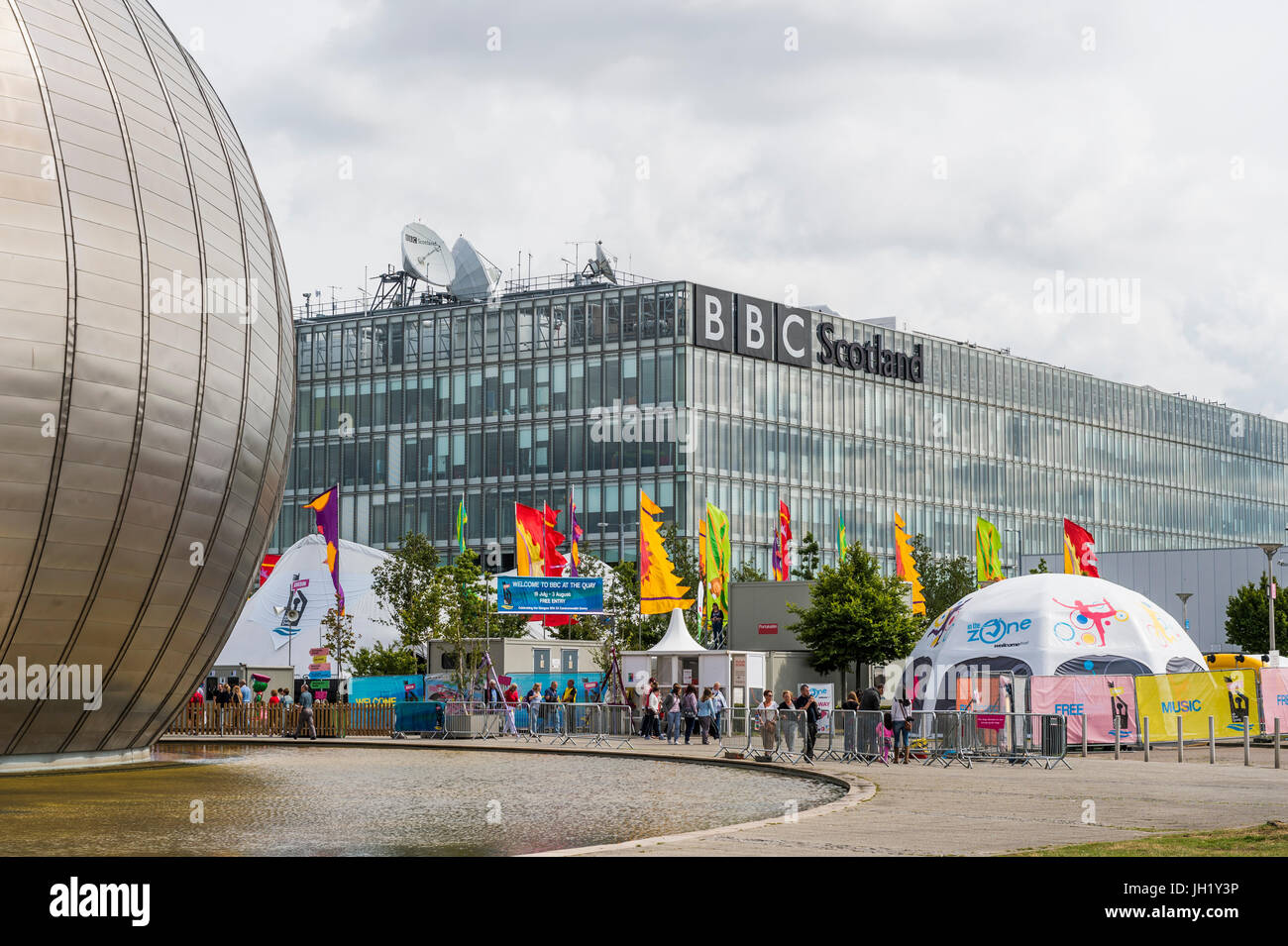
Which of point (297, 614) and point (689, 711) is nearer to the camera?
point (689, 711)

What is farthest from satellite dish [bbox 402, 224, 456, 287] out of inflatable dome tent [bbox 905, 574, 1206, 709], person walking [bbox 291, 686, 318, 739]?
inflatable dome tent [bbox 905, 574, 1206, 709]

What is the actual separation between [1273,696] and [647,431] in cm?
6282

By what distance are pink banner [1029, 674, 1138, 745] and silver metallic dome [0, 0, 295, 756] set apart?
19.3m

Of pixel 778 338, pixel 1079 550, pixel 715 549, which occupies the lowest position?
pixel 715 549

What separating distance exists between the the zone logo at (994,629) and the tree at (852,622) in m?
12.2

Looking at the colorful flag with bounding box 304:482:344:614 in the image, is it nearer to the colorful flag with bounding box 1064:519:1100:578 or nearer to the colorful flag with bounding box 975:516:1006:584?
the colorful flag with bounding box 1064:519:1100:578

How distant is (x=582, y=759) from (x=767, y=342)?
243 feet

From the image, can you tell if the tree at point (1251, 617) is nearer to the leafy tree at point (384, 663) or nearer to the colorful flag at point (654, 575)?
the colorful flag at point (654, 575)

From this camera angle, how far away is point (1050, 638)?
131 feet

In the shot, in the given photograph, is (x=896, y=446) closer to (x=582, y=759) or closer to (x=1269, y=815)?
(x=582, y=759)

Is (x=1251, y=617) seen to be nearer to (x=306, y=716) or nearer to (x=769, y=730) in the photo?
(x=306, y=716)

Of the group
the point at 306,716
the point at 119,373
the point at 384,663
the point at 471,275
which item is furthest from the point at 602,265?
the point at 119,373
